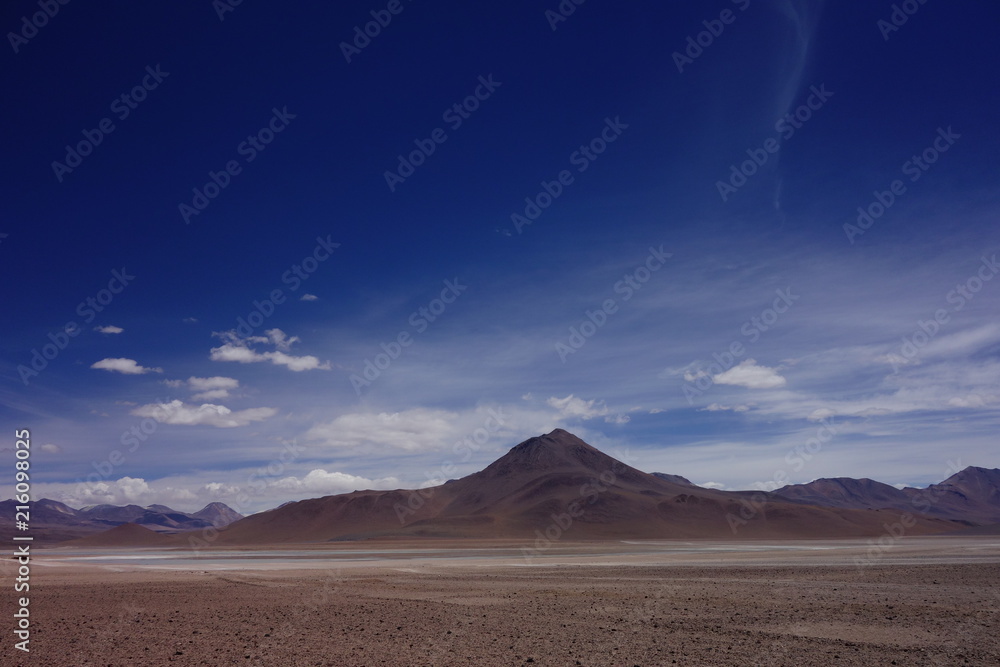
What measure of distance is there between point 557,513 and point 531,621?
120 m

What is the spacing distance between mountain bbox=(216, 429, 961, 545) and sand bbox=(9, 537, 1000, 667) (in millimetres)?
71838

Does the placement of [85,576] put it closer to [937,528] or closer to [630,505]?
[630,505]

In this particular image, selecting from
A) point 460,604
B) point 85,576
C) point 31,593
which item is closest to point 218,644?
point 460,604

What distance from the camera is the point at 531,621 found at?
16203 millimetres

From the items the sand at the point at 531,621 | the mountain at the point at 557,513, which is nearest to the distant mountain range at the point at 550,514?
the mountain at the point at 557,513

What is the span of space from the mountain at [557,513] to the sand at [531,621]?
236ft

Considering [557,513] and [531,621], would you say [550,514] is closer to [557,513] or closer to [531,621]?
[557,513]

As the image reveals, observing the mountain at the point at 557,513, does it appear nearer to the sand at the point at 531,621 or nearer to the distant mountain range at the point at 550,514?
the distant mountain range at the point at 550,514

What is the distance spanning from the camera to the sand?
12.4 m

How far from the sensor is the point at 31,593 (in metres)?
23.7

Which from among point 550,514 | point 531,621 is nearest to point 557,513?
point 550,514

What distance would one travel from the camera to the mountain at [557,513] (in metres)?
120

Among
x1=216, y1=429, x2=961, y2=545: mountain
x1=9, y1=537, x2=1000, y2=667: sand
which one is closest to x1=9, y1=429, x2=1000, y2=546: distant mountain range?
x1=216, y1=429, x2=961, y2=545: mountain

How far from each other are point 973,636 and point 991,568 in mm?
21652
